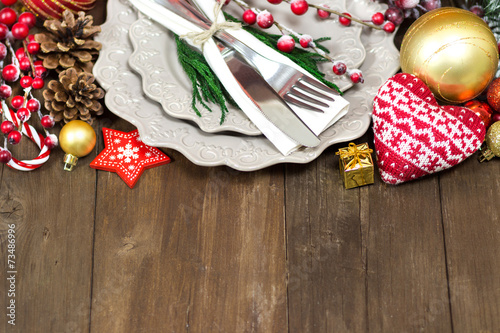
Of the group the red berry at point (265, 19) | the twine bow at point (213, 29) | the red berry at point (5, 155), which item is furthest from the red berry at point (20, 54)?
the red berry at point (265, 19)

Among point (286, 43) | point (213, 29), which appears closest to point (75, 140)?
point (213, 29)

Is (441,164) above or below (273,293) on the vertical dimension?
above

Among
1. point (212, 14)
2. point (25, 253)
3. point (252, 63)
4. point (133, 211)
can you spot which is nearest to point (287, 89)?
point (252, 63)

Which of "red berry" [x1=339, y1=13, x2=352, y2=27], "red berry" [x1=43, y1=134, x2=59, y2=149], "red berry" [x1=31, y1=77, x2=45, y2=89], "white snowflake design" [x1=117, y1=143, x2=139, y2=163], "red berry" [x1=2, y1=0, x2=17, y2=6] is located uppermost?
"red berry" [x1=339, y1=13, x2=352, y2=27]

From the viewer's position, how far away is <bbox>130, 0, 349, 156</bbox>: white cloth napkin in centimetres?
87

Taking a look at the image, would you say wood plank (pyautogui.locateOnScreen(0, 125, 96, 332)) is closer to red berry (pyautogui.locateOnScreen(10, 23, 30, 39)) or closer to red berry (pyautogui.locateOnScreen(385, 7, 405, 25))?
red berry (pyautogui.locateOnScreen(10, 23, 30, 39))

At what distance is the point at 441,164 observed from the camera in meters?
0.87

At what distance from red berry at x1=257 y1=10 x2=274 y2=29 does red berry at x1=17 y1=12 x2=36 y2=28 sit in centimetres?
47

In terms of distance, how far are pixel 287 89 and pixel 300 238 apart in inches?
10.4

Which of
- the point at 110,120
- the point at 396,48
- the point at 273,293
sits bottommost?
the point at 273,293

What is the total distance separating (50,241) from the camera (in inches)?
34.6

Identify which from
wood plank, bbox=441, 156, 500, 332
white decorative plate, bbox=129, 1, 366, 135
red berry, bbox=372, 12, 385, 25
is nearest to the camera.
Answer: wood plank, bbox=441, 156, 500, 332

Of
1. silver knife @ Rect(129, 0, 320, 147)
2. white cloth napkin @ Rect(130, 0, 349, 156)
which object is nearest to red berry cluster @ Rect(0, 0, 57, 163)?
white cloth napkin @ Rect(130, 0, 349, 156)

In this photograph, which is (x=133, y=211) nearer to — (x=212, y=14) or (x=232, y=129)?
(x=232, y=129)
